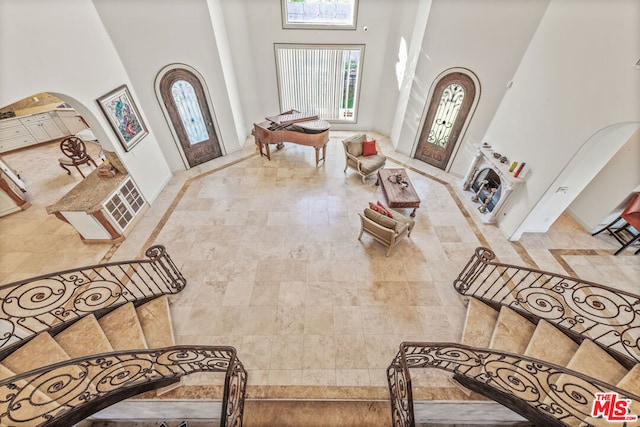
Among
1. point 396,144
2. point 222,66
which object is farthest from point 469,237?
point 222,66

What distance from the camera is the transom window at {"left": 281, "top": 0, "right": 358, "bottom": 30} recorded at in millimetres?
7000

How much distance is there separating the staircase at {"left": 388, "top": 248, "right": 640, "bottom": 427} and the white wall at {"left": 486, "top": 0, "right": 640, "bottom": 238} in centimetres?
203

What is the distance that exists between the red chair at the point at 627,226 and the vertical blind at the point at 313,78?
729 cm

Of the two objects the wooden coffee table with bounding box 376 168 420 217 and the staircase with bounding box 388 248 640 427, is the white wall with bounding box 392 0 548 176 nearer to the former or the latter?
the wooden coffee table with bounding box 376 168 420 217

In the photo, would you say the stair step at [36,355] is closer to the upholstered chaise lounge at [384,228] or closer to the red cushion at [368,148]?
the upholstered chaise lounge at [384,228]

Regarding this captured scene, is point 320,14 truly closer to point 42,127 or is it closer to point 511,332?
point 511,332

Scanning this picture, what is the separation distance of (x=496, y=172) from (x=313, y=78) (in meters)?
5.84

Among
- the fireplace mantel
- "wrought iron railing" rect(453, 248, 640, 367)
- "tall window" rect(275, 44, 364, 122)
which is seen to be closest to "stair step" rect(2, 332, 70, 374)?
"wrought iron railing" rect(453, 248, 640, 367)

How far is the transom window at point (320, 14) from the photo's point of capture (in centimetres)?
700

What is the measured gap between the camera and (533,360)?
2.42 metres

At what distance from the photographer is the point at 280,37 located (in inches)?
292

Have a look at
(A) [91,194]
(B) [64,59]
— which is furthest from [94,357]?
(B) [64,59]

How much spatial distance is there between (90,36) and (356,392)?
736cm

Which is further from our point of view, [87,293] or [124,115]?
[124,115]
